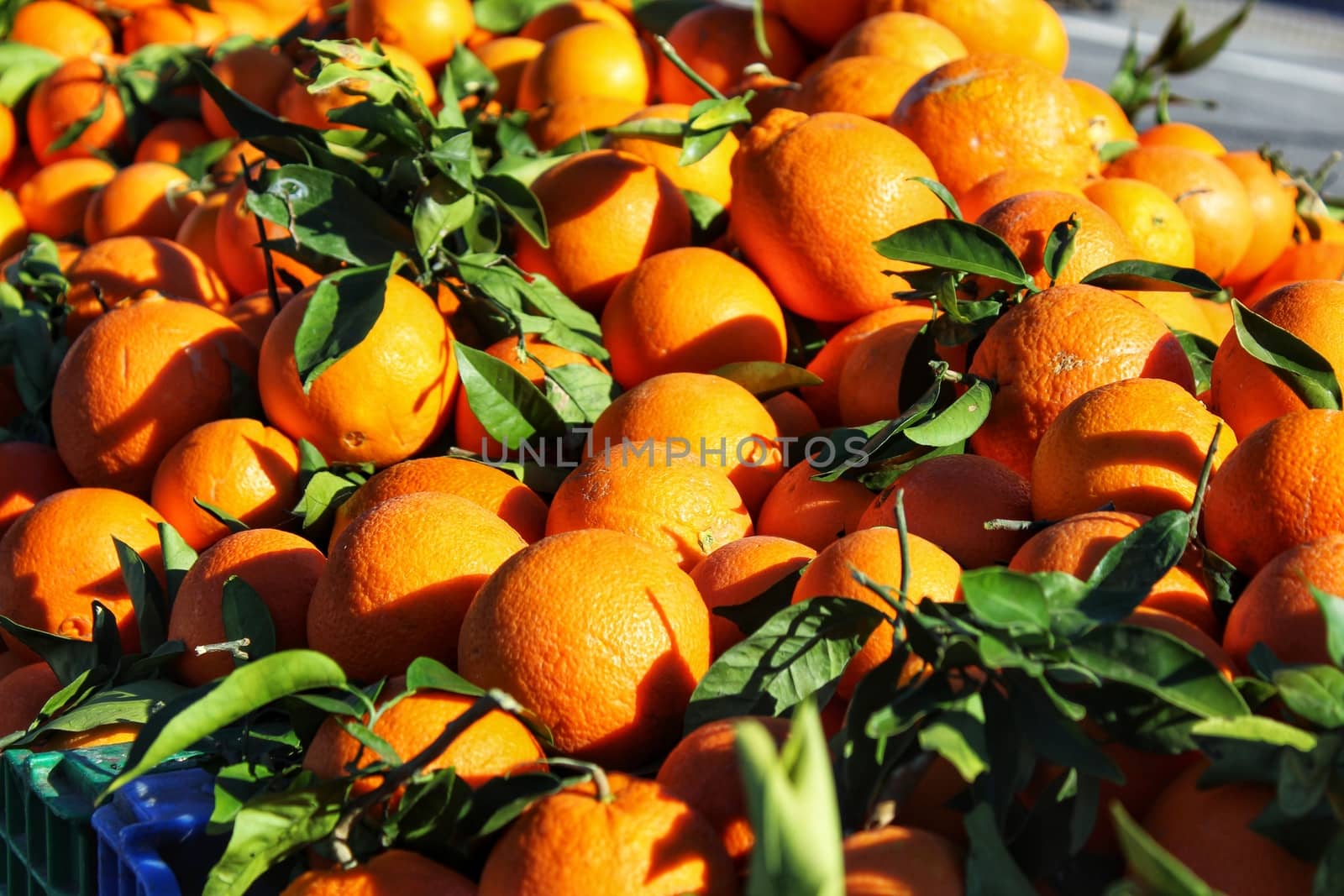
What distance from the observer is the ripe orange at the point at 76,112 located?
3244mm

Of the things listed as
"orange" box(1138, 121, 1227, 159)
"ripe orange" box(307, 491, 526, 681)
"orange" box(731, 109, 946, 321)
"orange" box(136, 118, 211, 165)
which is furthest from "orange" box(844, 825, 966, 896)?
"orange" box(136, 118, 211, 165)

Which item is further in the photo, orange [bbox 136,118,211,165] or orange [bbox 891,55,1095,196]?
orange [bbox 136,118,211,165]

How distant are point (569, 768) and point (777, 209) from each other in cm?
106

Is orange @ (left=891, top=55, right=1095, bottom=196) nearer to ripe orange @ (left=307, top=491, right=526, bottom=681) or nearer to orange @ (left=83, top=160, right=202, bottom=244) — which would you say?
ripe orange @ (left=307, top=491, right=526, bottom=681)

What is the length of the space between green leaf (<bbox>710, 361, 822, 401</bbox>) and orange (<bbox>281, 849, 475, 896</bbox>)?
3.24 feet

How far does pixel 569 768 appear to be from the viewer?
1146 mm

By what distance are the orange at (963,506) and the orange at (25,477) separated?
140 cm

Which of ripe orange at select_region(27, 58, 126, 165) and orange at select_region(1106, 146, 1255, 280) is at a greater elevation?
orange at select_region(1106, 146, 1255, 280)

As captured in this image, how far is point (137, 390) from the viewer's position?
6.36 ft

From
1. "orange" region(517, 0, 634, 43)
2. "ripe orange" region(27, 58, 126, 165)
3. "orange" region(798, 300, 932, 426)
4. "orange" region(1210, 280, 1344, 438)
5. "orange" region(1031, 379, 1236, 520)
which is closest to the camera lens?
"orange" region(1031, 379, 1236, 520)

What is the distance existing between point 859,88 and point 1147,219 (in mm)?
596

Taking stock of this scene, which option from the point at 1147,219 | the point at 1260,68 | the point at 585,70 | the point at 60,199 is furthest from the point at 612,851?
the point at 1260,68

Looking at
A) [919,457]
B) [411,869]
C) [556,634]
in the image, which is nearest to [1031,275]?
[919,457]

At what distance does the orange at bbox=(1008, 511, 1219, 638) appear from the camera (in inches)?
45.4
